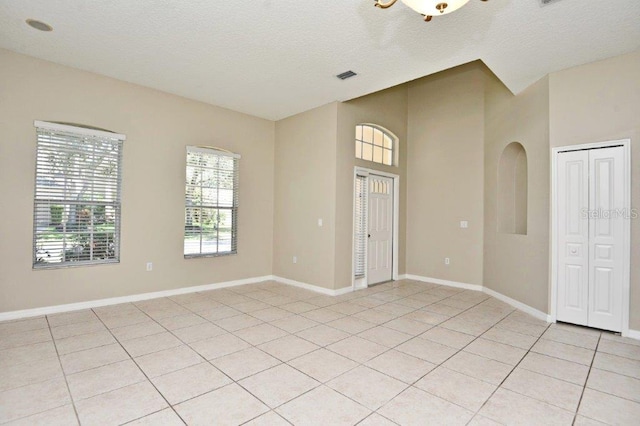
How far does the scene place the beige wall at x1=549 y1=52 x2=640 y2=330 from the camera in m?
3.28

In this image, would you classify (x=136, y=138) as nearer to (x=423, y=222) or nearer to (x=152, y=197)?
(x=152, y=197)

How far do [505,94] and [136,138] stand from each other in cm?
538

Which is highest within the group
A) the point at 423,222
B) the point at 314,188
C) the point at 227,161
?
the point at 227,161

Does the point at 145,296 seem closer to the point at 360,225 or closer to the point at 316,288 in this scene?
the point at 316,288

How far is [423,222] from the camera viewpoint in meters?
6.18

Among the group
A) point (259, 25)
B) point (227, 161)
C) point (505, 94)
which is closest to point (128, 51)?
point (259, 25)

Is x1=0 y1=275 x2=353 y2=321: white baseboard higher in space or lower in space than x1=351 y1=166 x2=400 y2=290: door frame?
lower

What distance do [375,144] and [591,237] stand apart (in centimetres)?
337

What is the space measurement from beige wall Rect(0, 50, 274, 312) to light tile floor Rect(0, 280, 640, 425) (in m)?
0.49

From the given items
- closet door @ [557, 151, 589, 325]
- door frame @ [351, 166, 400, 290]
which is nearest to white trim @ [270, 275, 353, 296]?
door frame @ [351, 166, 400, 290]

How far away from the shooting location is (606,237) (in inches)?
136

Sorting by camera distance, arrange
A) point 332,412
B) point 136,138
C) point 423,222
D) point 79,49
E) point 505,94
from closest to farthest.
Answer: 1. point 332,412
2. point 79,49
3. point 136,138
4. point 505,94
5. point 423,222

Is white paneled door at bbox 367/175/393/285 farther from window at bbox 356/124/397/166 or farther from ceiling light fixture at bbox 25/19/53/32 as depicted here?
ceiling light fixture at bbox 25/19/53/32

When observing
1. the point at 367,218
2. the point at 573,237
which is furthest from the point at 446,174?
the point at 573,237
